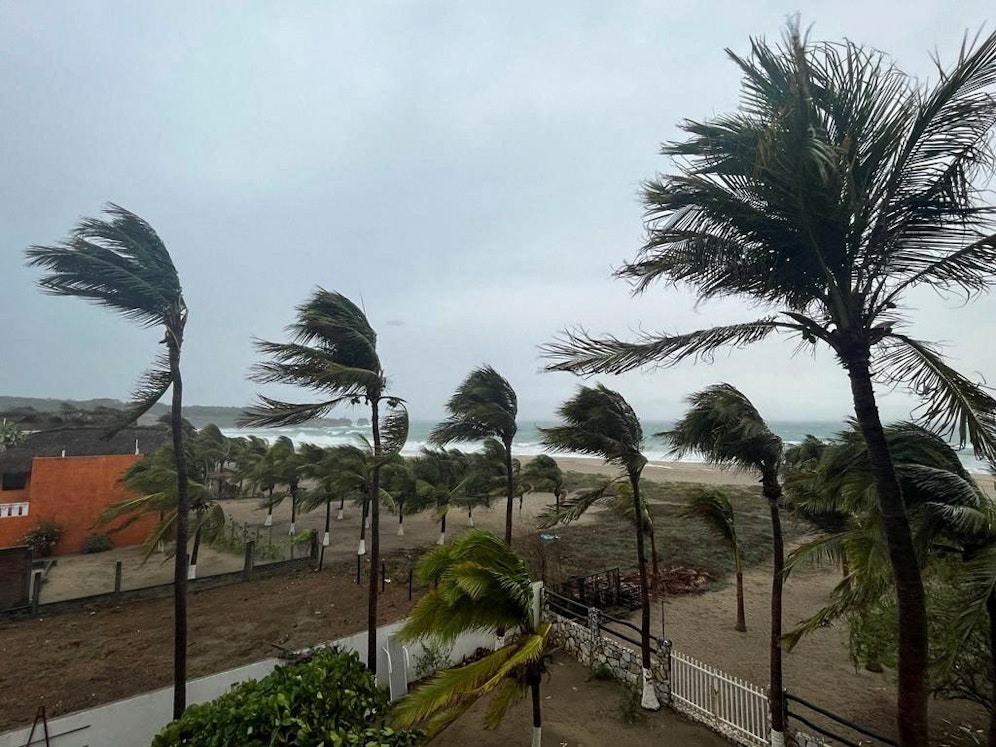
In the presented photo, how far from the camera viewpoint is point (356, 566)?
16328mm

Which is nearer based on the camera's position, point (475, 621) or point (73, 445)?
point (475, 621)

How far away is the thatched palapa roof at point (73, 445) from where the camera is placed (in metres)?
17.7

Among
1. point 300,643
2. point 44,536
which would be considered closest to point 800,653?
point 300,643

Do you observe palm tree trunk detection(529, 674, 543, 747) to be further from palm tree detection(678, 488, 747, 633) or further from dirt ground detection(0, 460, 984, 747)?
palm tree detection(678, 488, 747, 633)

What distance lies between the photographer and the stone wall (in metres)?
8.02

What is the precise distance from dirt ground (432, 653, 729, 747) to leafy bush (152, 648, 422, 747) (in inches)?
130

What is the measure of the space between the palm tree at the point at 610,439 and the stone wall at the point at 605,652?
0.25 metres

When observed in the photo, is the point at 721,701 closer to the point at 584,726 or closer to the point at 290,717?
the point at 584,726

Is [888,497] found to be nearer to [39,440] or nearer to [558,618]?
[558,618]

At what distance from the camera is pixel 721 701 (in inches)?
280

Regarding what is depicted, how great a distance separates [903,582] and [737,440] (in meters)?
4.36

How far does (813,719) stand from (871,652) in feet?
6.56

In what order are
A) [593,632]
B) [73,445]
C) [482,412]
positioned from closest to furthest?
[593,632] → [482,412] → [73,445]

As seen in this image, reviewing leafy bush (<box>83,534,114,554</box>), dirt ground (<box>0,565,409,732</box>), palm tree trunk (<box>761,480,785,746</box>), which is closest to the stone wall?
palm tree trunk (<box>761,480,785,746</box>)
